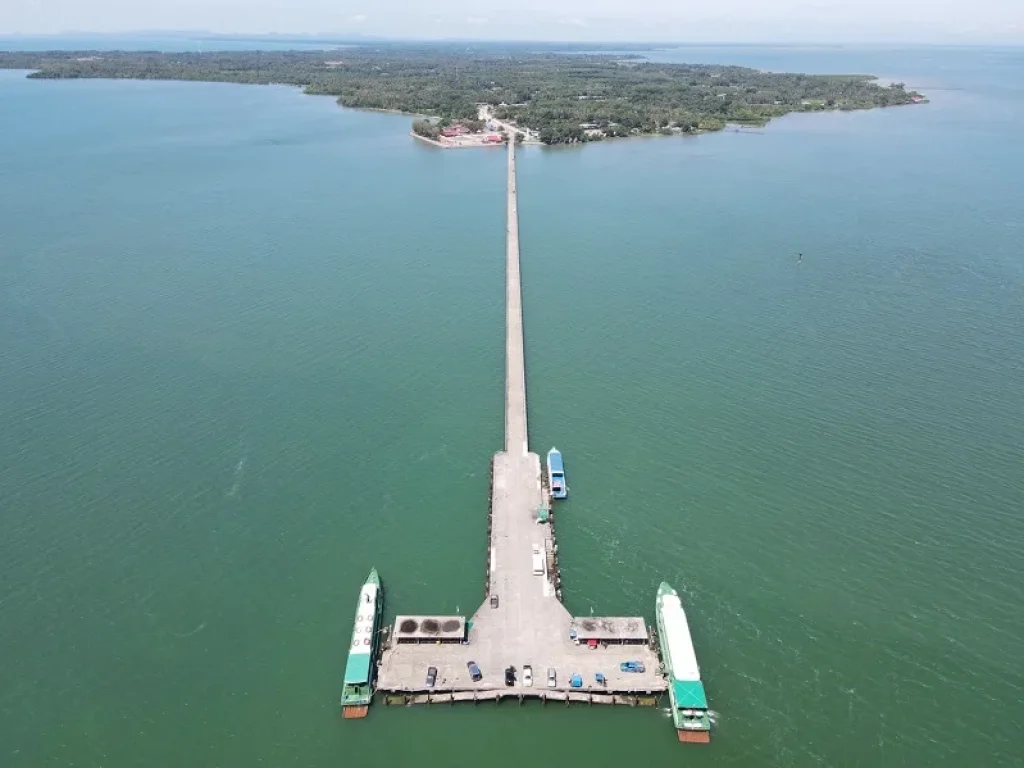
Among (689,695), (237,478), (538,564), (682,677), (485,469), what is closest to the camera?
(689,695)

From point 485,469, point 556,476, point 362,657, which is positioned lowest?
point 362,657

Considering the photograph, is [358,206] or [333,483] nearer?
[333,483]

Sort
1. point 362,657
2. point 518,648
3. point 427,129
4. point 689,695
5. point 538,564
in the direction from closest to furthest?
point 689,695, point 362,657, point 518,648, point 538,564, point 427,129

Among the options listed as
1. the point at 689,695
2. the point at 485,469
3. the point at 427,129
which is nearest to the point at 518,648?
the point at 689,695

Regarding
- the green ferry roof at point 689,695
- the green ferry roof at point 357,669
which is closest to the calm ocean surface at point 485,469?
the green ferry roof at point 689,695

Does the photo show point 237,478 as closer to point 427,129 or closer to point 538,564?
point 538,564

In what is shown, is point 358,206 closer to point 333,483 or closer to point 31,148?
point 333,483

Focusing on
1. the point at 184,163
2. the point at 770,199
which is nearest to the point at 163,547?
the point at 770,199
